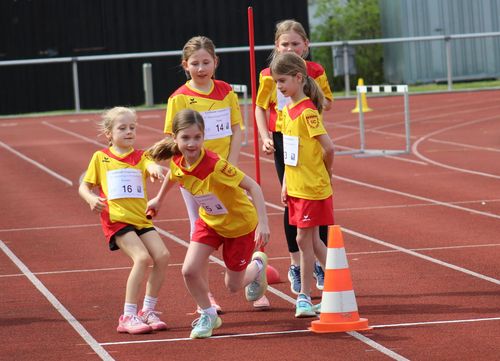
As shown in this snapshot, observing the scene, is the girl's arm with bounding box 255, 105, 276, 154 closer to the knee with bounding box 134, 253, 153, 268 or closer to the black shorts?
the black shorts

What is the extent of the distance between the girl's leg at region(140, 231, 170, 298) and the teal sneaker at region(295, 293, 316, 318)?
917 mm

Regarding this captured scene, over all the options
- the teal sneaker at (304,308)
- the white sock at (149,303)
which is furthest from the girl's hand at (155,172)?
the teal sneaker at (304,308)

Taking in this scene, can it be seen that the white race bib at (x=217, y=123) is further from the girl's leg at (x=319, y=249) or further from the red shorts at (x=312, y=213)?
the girl's leg at (x=319, y=249)

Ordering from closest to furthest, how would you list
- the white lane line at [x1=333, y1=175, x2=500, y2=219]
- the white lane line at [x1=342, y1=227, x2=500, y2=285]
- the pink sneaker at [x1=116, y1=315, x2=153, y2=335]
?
1. the pink sneaker at [x1=116, y1=315, x2=153, y2=335]
2. the white lane line at [x1=342, y1=227, x2=500, y2=285]
3. the white lane line at [x1=333, y1=175, x2=500, y2=219]

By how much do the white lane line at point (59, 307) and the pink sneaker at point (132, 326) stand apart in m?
0.22

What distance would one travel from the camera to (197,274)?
811 centimetres

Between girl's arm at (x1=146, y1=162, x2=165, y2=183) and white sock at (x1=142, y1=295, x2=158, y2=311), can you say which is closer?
girl's arm at (x1=146, y1=162, x2=165, y2=183)

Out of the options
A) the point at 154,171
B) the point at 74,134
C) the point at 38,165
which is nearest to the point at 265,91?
the point at 154,171

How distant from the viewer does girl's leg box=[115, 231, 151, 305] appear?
8367mm

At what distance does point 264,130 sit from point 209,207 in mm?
1485

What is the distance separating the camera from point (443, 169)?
1867 centimetres

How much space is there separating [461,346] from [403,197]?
27.2 feet

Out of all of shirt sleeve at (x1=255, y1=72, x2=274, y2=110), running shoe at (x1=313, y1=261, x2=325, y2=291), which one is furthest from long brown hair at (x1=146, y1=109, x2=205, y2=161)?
running shoe at (x1=313, y1=261, x2=325, y2=291)

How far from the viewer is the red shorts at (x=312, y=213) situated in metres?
8.67
